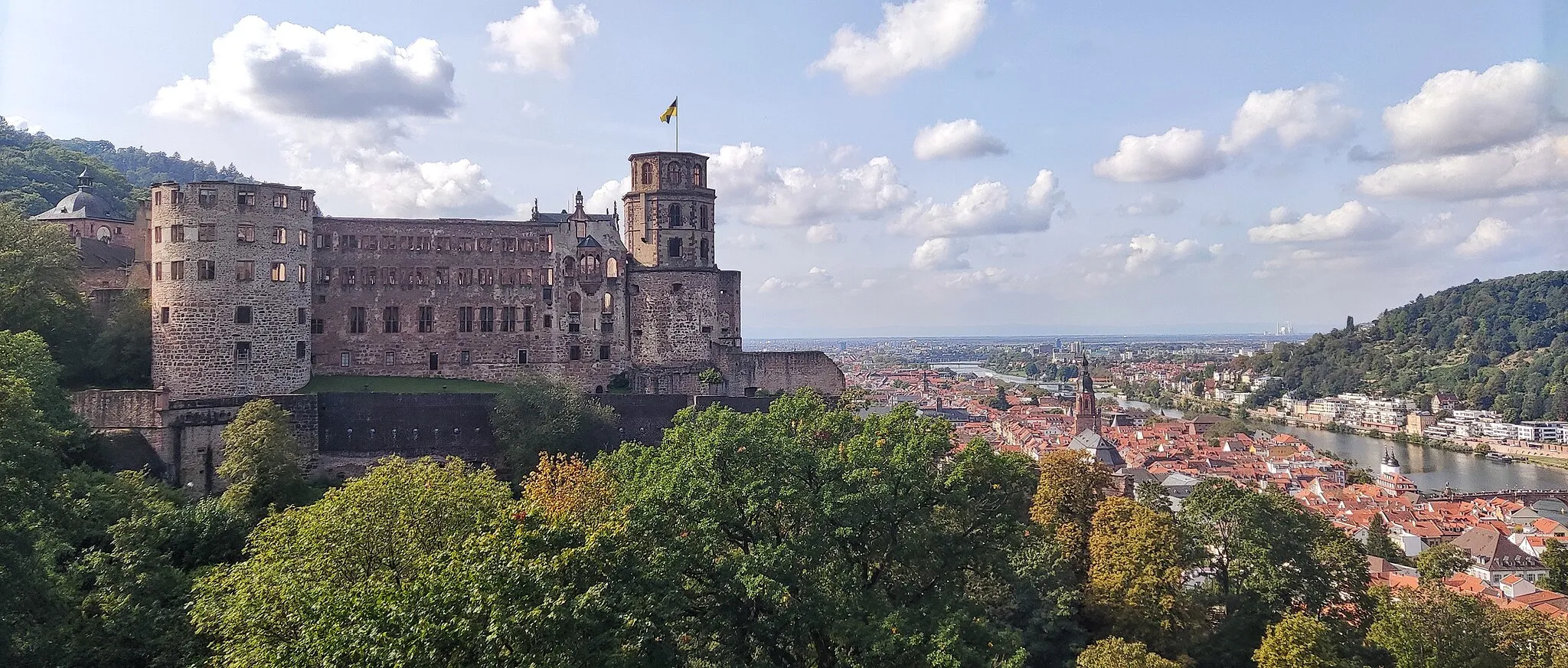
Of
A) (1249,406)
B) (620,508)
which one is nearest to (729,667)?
(620,508)

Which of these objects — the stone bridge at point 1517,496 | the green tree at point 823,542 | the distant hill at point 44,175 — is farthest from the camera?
the stone bridge at point 1517,496

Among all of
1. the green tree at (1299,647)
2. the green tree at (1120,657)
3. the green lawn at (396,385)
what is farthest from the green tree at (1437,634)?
the green lawn at (396,385)

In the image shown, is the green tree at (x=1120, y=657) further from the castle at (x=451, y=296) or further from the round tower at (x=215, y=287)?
the round tower at (x=215, y=287)

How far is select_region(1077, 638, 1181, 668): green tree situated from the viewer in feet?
82.1

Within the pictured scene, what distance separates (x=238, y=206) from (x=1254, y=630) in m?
43.1

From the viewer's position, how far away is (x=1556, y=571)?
50.9m

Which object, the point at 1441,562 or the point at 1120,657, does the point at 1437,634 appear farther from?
the point at 1441,562

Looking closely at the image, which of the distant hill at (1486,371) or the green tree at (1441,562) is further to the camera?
the distant hill at (1486,371)

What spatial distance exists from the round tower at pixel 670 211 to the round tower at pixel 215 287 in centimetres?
1884

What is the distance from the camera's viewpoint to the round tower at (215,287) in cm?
4109

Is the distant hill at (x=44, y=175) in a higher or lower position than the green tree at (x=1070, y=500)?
higher

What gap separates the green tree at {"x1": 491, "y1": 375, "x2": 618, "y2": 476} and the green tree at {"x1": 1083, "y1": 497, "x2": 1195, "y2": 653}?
2231 centimetres

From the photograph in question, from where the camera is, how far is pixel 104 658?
66.2 feet

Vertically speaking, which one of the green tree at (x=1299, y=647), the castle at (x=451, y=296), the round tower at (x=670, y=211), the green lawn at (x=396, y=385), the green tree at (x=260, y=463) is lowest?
the green tree at (x=1299, y=647)
